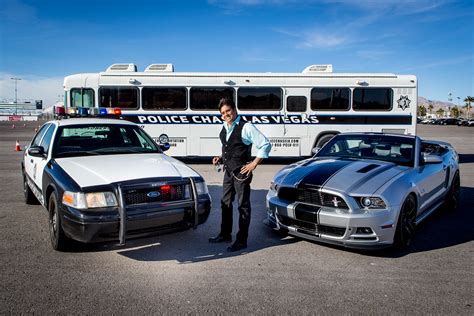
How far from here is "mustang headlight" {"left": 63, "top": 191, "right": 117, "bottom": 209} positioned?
154 inches

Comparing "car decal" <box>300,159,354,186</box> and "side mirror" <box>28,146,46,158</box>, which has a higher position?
"side mirror" <box>28,146,46,158</box>

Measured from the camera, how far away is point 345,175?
4.74m

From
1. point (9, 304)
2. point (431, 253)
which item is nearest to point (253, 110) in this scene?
point (431, 253)

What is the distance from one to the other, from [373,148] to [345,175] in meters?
1.38

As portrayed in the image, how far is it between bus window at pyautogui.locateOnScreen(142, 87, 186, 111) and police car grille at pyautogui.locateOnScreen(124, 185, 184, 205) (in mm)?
8301

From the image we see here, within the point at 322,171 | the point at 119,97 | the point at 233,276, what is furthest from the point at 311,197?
the point at 119,97

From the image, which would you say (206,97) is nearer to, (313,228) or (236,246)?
(236,246)

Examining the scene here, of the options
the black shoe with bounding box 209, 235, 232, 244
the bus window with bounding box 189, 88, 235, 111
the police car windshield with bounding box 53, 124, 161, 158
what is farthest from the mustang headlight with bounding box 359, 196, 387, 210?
the bus window with bounding box 189, 88, 235, 111

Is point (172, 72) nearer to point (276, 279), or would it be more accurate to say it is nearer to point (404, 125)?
point (404, 125)

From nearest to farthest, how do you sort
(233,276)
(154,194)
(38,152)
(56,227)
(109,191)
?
(233,276)
(109,191)
(154,194)
(56,227)
(38,152)

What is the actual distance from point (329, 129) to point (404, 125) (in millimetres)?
2511

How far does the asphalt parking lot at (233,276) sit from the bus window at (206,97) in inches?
293

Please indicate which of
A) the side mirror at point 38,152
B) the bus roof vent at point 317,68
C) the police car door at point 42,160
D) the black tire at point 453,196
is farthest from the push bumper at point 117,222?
the bus roof vent at point 317,68

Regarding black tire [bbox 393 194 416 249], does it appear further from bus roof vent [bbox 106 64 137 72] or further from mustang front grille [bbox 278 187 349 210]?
bus roof vent [bbox 106 64 137 72]
